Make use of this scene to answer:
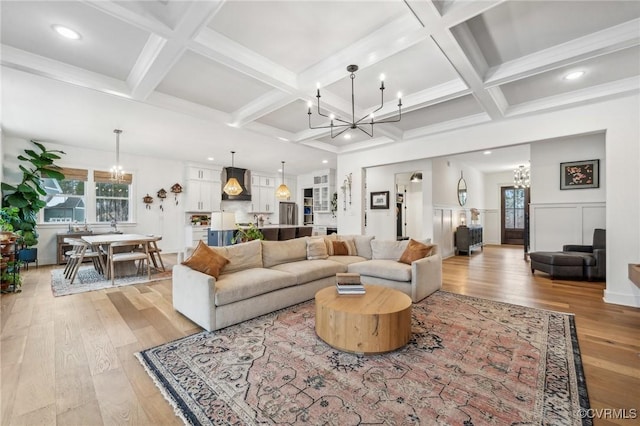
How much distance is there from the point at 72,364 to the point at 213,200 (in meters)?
6.79

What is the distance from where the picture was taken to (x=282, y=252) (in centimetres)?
398

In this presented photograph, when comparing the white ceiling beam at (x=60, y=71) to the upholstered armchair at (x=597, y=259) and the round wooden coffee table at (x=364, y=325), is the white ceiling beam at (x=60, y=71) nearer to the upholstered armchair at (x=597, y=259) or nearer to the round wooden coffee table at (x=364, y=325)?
the round wooden coffee table at (x=364, y=325)

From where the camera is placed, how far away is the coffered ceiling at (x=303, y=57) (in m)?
2.22

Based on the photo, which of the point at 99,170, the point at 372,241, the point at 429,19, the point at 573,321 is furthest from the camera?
the point at 99,170

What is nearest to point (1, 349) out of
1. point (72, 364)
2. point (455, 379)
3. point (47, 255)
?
point (72, 364)

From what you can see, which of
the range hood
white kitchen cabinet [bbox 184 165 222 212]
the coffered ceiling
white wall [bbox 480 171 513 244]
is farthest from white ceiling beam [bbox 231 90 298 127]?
white wall [bbox 480 171 513 244]

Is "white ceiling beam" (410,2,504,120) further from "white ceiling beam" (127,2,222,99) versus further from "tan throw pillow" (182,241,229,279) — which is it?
"tan throw pillow" (182,241,229,279)

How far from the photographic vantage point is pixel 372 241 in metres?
4.73

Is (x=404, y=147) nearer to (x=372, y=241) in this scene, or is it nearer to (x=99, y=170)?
(x=372, y=241)

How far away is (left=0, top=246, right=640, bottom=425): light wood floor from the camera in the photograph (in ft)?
5.49

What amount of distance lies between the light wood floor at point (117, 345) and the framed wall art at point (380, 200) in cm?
351

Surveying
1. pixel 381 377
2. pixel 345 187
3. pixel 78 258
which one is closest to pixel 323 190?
pixel 345 187

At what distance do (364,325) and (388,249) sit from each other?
238 cm

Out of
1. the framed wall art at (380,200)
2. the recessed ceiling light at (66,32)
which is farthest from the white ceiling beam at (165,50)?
the framed wall art at (380,200)
